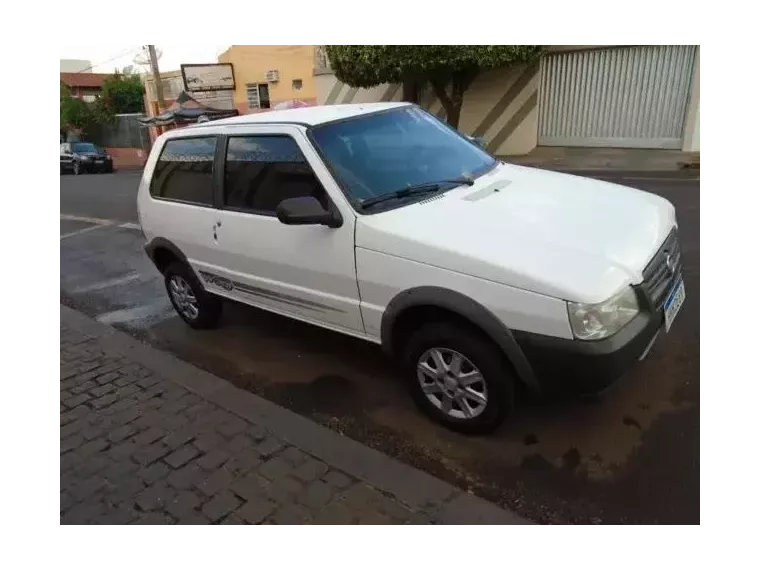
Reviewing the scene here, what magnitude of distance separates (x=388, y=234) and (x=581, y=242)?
0.99 meters

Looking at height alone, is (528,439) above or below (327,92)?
below

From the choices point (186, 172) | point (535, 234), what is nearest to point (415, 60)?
point (186, 172)

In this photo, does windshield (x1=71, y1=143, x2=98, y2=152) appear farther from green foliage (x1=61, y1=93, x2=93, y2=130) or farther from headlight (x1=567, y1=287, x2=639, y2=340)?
headlight (x1=567, y1=287, x2=639, y2=340)

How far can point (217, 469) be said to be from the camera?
2.89m

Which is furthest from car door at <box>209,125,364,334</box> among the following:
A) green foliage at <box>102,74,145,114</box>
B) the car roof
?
green foliage at <box>102,74,145,114</box>

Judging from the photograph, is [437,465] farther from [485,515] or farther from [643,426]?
[643,426]

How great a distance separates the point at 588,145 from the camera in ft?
45.2

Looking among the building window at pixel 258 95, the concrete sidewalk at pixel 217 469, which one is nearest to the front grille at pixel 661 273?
the concrete sidewalk at pixel 217 469

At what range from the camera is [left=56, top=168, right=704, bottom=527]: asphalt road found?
2559mm

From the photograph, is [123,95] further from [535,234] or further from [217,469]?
[535,234]

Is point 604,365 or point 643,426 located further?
point 643,426

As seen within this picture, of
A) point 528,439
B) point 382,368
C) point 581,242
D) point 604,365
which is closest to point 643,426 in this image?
point 528,439

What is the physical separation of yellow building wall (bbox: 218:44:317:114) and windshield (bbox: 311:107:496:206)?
1617 cm
